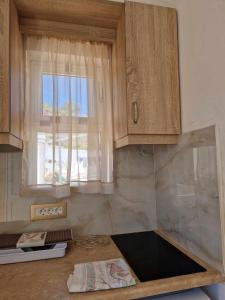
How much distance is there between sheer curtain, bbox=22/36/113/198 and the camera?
116 cm

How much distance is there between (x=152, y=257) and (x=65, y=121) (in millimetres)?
877

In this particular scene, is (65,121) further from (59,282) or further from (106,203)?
(59,282)

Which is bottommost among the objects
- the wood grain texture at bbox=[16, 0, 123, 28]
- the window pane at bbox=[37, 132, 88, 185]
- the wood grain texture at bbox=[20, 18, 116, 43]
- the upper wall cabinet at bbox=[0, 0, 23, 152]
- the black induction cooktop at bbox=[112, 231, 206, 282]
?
the black induction cooktop at bbox=[112, 231, 206, 282]

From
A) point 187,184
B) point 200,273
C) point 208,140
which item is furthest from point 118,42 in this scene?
point 200,273

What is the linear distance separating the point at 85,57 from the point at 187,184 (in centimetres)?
95

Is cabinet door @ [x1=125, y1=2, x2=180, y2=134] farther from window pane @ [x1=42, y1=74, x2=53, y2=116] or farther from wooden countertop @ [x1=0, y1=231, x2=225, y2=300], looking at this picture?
wooden countertop @ [x1=0, y1=231, x2=225, y2=300]

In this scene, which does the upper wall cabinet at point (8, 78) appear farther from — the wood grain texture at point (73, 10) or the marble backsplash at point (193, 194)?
the marble backsplash at point (193, 194)

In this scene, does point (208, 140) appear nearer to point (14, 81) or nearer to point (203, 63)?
point (203, 63)

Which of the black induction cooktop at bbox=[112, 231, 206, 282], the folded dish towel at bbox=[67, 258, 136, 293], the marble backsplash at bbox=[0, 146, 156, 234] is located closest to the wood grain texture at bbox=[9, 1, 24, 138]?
the marble backsplash at bbox=[0, 146, 156, 234]

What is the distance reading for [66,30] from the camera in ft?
3.84

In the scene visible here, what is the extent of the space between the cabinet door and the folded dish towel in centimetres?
60

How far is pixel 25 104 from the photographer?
3.84 ft

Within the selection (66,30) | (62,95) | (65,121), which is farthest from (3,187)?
(66,30)

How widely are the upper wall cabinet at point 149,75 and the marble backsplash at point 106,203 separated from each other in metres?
0.33
